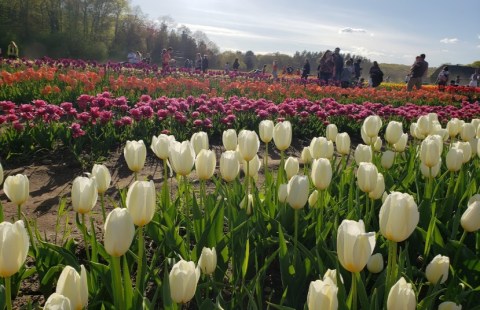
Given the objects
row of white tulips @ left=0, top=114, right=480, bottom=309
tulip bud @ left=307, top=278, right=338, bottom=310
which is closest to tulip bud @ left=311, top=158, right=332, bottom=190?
row of white tulips @ left=0, top=114, right=480, bottom=309

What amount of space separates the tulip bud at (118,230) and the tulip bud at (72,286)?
4.5 inches

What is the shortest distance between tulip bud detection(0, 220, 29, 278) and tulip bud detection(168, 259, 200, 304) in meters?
0.41

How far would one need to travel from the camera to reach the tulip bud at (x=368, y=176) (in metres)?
1.94

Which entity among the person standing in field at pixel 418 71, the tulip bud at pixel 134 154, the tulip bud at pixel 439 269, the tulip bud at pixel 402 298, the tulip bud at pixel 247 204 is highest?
the person standing in field at pixel 418 71

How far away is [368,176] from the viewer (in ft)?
6.38

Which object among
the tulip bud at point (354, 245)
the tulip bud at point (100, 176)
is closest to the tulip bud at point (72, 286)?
the tulip bud at point (354, 245)

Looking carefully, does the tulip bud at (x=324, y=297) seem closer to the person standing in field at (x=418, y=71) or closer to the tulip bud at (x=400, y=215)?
the tulip bud at (x=400, y=215)

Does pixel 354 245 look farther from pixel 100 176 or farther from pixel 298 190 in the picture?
pixel 100 176

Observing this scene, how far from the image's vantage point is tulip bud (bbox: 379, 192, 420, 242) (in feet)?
4.23

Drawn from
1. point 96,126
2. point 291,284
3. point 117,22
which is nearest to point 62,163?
point 96,126

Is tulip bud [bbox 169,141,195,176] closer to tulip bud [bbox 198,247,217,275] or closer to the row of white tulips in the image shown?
the row of white tulips

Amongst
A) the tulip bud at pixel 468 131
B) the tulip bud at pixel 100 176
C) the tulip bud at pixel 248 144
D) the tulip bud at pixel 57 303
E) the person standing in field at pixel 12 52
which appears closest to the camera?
the tulip bud at pixel 57 303

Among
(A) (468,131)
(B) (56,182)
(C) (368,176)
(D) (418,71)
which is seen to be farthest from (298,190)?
(D) (418,71)

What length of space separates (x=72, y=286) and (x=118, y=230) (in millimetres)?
187
